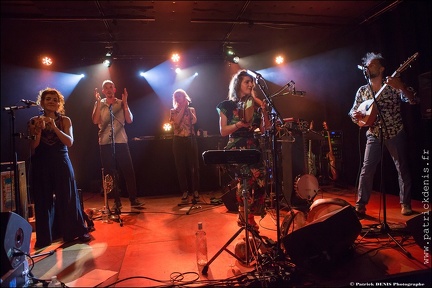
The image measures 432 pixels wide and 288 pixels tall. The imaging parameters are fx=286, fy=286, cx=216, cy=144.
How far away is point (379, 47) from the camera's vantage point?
5.33m

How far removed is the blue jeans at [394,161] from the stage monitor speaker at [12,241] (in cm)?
395

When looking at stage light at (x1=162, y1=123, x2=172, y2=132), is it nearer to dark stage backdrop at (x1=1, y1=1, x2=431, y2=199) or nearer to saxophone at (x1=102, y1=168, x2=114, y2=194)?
dark stage backdrop at (x1=1, y1=1, x2=431, y2=199)

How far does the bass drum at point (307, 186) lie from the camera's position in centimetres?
432

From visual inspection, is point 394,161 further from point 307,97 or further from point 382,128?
point 307,97

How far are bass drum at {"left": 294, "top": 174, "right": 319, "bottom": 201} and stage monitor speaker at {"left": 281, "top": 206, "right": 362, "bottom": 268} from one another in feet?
6.19

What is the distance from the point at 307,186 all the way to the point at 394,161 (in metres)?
1.20

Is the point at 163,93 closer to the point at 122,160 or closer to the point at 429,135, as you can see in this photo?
the point at 122,160

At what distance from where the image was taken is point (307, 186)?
4332mm

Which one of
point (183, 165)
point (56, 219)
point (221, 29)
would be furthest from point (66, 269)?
point (221, 29)

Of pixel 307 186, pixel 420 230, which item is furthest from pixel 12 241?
pixel 307 186

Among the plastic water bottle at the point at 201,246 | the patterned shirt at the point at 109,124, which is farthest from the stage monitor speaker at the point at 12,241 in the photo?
the patterned shirt at the point at 109,124

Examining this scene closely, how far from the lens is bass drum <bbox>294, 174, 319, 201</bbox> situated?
4316 mm

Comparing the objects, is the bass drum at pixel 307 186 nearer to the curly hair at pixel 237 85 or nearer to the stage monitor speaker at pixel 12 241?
the curly hair at pixel 237 85

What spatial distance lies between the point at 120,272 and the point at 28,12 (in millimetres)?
5078
